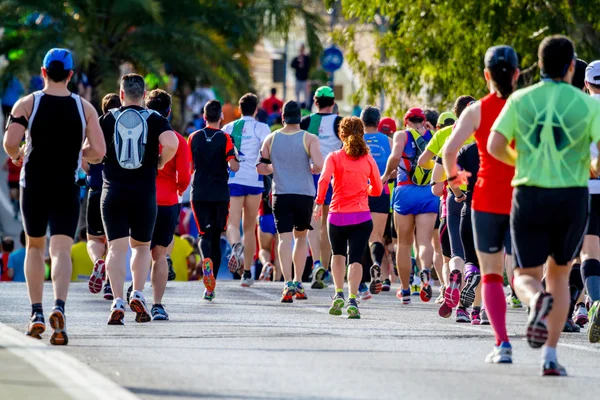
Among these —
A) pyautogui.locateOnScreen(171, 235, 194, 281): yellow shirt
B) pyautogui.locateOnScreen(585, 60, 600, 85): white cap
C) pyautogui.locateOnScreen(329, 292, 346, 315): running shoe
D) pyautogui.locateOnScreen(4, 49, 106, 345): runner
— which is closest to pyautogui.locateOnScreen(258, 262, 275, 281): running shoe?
pyautogui.locateOnScreen(171, 235, 194, 281): yellow shirt

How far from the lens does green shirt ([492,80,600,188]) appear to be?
900 cm

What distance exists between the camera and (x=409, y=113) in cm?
1612

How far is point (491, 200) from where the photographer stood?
9680mm

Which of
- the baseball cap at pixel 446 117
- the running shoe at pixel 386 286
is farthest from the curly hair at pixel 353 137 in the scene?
the running shoe at pixel 386 286

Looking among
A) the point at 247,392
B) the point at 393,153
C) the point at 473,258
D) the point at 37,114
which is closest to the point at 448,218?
the point at 473,258

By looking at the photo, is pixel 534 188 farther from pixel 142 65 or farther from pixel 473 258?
pixel 142 65

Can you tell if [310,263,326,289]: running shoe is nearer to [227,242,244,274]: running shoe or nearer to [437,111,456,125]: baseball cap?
[227,242,244,274]: running shoe

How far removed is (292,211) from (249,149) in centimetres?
198

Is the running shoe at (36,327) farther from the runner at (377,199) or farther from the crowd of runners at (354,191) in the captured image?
the runner at (377,199)

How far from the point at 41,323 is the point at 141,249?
190 cm

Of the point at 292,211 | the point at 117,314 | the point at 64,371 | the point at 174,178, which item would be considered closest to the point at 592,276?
the point at 117,314

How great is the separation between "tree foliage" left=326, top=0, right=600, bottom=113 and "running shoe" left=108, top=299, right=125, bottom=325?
1279cm

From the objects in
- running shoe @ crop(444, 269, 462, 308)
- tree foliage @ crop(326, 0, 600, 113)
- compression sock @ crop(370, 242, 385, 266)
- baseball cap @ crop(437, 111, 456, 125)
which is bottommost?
running shoe @ crop(444, 269, 462, 308)

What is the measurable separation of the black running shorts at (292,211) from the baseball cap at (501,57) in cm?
622
